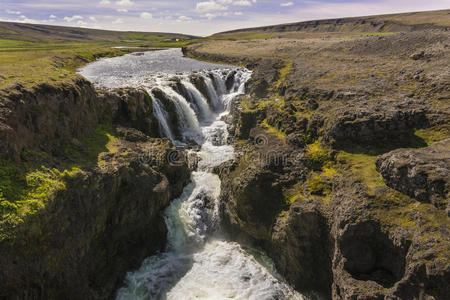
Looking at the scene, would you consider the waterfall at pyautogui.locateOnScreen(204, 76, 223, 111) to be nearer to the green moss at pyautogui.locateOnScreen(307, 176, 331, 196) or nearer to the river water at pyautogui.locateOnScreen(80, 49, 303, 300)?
the river water at pyautogui.locateOnScreen(80, 49, 303, 300)

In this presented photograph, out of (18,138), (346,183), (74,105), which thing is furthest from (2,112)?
(346,183)

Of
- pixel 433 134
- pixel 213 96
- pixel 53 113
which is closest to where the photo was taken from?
pixel 433 134

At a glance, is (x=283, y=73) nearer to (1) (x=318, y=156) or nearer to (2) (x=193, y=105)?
(2) (x=193, y=105)

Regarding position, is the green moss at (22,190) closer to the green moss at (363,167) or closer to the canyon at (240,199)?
the canyon at (240,199)

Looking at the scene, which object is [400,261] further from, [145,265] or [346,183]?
[145,265]

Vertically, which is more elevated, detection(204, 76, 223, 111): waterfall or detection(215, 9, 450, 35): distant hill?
detection(215, 9, 450, 35): distant hill

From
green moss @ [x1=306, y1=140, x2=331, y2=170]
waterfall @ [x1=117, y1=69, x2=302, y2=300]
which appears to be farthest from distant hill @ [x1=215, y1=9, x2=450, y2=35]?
waterfall @ [x1=117, y1=69, x2=302, y2=300]

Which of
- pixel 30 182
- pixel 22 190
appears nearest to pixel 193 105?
pixel 30 182

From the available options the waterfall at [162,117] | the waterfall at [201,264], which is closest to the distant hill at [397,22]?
the waterfall at [162,117]

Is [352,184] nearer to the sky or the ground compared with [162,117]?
nearer to the ground

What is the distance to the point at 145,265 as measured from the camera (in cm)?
1698

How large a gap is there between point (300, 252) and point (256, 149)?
976 cm

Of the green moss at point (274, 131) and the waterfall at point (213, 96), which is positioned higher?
the waterfall at point (213, 96)

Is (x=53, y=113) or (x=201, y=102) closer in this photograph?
(x=53, y=113)
